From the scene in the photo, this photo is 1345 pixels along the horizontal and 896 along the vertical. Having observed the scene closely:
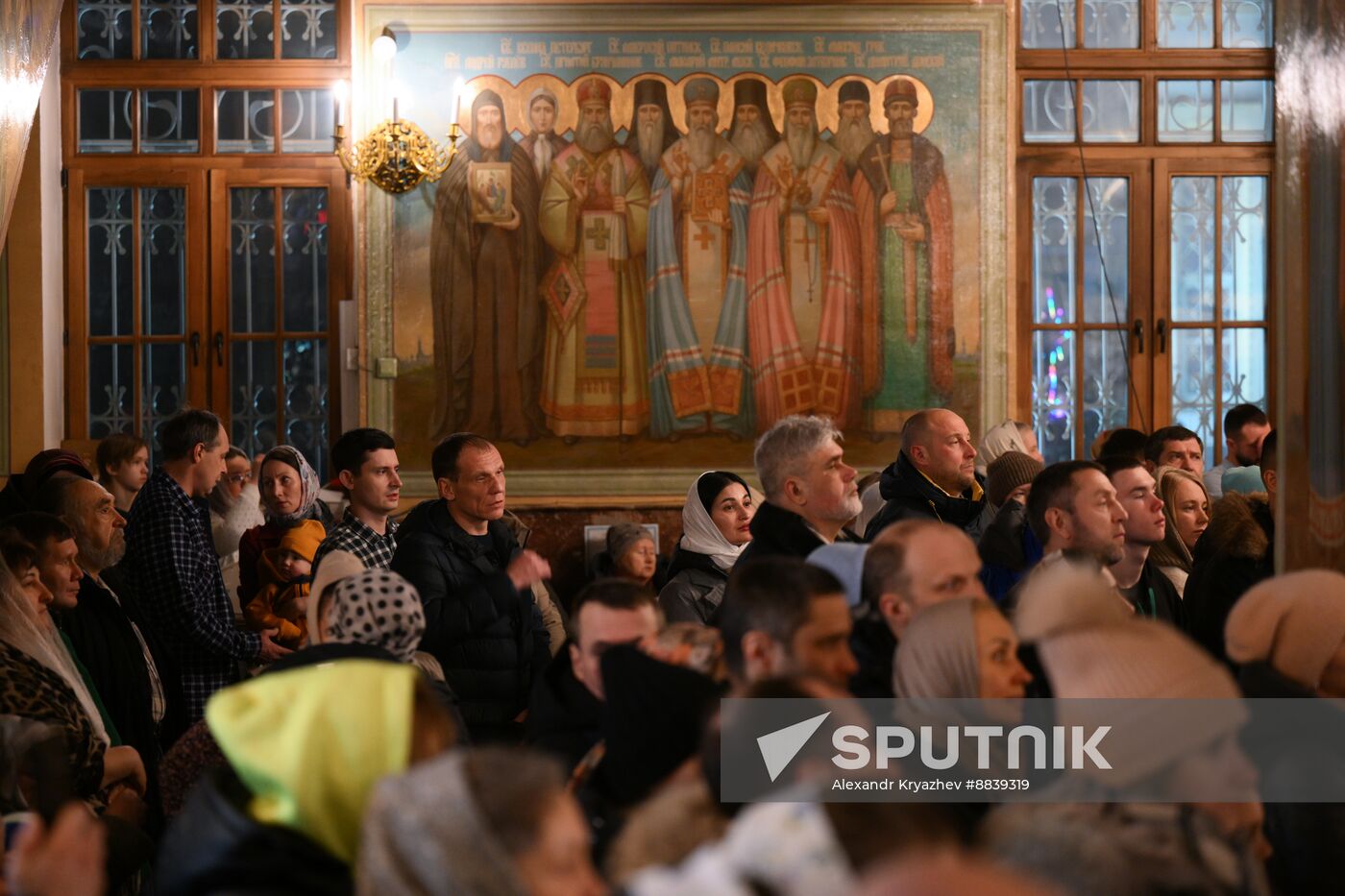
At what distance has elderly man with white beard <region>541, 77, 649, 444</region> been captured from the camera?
9.19 metres

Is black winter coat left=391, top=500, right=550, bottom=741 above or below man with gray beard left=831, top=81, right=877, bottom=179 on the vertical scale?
below

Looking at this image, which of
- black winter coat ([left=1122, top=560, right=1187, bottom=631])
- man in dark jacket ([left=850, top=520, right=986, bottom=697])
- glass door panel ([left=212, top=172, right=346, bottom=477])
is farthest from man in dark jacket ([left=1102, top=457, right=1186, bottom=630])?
glass door panel ([left=212, top=172, right=346, bottom=477])

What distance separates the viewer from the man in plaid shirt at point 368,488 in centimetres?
519

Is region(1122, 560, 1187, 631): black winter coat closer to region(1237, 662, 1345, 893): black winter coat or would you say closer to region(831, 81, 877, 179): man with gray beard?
region(1237, 662, 1345, 893): black winter coat

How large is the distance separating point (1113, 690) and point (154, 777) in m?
3.54

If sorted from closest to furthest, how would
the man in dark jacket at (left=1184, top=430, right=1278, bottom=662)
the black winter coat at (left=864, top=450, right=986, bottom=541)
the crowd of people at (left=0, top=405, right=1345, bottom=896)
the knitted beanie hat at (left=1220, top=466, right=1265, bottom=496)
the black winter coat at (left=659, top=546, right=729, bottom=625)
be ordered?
1. the crowd of people at (left=0, top=405, right=1345, bottom=896)
2. the man in dark jacket at (left=1184, top=430, right=1278, bottom=662)
3. the black winter coat at (left=659, top=546, right=729, bottom=625)
4. the black winter coat at (left=864, top=450, right=986, bottom=541)
5. the knitted beanie hat at (left=1220, top=466, right=1265, bottom=496)

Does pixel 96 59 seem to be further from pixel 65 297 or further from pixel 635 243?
pixel 635 243

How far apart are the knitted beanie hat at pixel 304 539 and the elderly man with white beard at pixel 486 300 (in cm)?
300

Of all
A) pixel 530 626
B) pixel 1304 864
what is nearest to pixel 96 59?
pixel 530 626

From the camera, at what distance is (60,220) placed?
9.32m

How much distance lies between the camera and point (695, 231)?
922 centimetres

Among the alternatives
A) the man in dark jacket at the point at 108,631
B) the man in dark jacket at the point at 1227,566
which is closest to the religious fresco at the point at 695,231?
the man in dark jacket at the point at 108,631

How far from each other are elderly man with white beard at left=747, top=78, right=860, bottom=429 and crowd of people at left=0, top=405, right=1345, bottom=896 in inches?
96.3

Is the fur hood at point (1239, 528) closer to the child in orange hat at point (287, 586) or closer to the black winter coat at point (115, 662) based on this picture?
the child in orange hat at point (287, 586)
